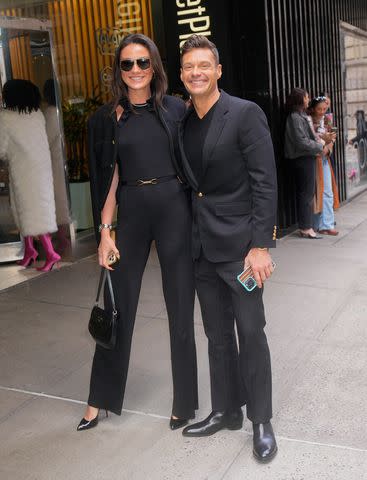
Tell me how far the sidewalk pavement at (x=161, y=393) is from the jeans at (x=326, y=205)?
208 centimetres

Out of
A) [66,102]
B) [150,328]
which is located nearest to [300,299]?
[150,328]

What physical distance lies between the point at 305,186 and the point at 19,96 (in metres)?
3.47

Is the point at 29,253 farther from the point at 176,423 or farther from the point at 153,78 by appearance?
the point at 153,78

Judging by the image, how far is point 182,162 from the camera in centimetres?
292

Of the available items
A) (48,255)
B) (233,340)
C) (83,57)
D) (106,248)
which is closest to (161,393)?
(233,340)

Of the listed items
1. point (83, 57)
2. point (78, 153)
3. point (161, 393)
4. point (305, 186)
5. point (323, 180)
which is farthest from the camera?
point (83, 57)

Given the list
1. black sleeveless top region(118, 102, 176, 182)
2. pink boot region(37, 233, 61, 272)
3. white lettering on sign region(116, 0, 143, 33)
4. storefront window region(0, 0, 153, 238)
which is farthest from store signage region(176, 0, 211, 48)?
black sleeveless top region(118, 102, 176, 182)

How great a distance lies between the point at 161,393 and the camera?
3.70m

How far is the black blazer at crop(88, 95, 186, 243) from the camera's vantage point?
9.78ft

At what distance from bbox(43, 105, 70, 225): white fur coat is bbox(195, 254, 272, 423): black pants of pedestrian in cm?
439

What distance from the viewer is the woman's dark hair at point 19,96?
6.76 m

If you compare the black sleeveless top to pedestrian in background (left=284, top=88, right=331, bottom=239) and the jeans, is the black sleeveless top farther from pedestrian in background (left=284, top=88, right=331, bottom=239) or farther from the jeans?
the jeans

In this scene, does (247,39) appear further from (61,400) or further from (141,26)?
(61,400)

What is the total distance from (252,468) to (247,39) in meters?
5.85
